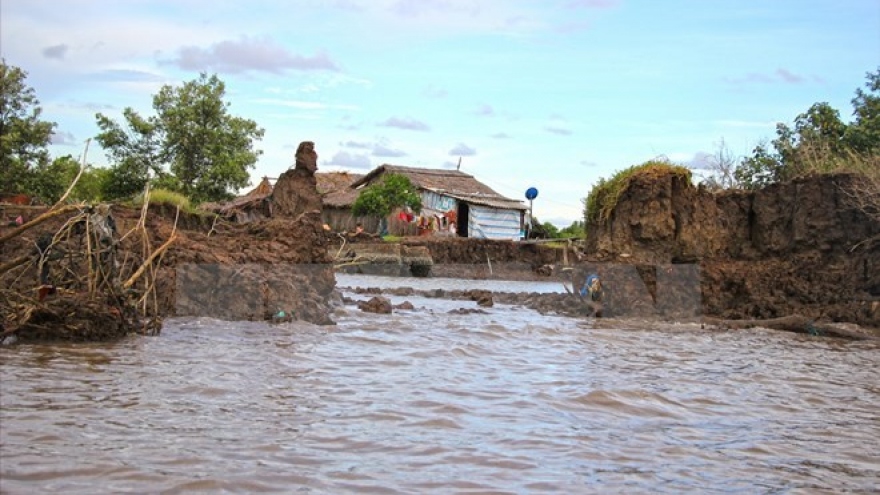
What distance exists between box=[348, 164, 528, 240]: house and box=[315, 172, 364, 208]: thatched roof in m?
0.81

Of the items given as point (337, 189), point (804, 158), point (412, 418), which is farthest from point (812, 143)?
point (337, 189)

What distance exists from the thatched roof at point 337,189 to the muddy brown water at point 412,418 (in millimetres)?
36342

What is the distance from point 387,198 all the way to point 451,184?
5.87 meters

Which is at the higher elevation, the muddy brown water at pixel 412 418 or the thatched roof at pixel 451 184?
the thatched roof at pixel 451 184

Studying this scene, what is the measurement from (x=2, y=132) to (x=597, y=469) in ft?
93.2

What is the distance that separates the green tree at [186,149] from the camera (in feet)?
121

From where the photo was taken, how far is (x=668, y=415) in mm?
8445

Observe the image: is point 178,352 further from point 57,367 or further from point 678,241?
point 678,241

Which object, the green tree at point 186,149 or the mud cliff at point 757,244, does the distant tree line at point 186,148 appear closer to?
the green tree at point 186,149

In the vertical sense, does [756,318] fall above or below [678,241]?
below

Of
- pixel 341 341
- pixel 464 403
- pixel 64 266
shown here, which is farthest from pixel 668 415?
A: pixel 64 266

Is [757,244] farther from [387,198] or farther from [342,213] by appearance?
[342,213]

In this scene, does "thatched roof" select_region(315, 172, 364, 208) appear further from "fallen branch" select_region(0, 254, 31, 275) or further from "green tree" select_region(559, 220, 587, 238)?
"fallen branch" select_region(0, 254, 31, 275)

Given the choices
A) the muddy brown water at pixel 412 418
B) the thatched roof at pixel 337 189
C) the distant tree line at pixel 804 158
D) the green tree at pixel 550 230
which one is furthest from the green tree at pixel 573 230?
the muddy brown water at pixel 412 418
